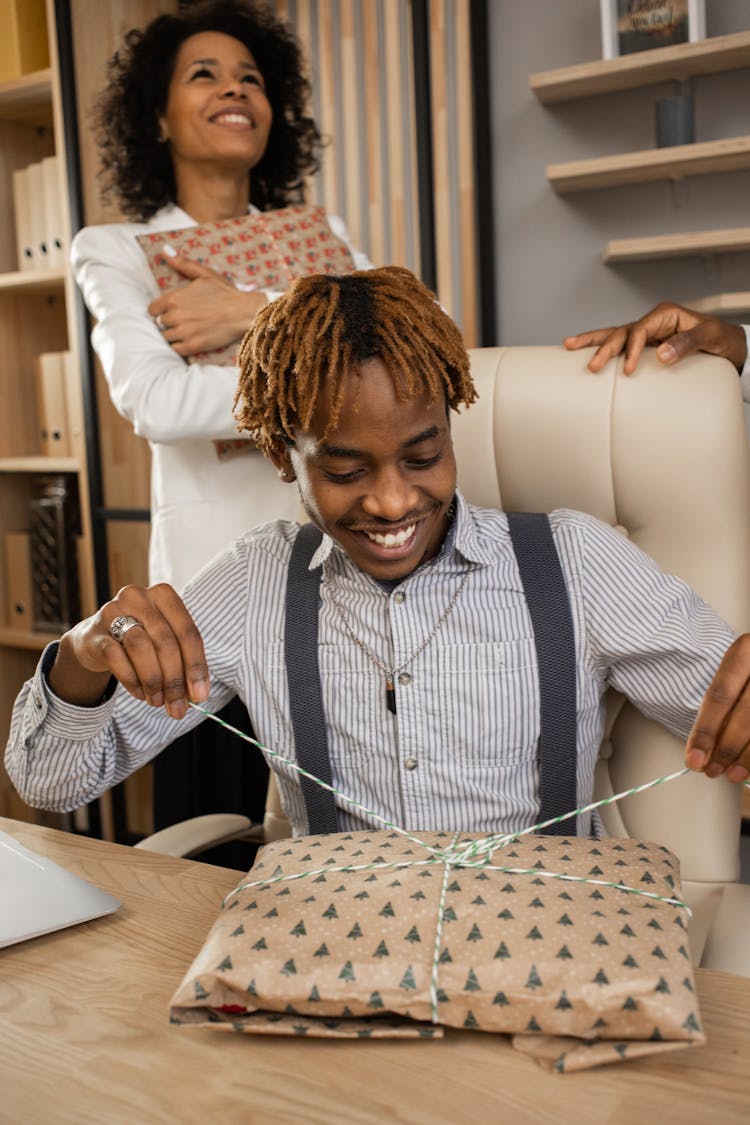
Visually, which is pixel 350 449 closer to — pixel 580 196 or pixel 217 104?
pixel 217 104

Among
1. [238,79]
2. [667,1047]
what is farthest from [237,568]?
[238,79]

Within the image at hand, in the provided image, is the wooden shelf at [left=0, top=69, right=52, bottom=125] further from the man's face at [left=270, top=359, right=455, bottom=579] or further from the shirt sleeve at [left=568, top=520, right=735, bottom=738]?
the shirt sleeve at [left=568, top=520, right=735, bottom=738]

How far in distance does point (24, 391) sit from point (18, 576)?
51 centimetres

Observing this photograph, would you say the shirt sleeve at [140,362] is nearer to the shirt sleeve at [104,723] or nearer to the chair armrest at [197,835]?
the shirt sleeve at [104,723]

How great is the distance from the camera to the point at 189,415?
1611 mm

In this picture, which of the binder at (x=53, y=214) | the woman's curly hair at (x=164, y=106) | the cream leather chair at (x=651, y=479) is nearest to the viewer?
the cream leather chair at (x=651, y=479)

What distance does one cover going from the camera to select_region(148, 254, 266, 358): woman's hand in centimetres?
164

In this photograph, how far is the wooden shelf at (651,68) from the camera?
202cm

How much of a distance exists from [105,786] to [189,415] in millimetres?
623

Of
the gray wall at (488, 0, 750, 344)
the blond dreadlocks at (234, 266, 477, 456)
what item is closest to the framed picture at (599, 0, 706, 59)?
the gray wall at (488, 0, 750, 344)

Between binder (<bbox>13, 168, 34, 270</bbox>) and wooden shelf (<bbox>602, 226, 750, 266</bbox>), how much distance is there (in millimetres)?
1526

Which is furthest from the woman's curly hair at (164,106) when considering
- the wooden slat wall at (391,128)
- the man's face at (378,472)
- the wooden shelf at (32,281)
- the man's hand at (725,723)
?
the man's hand at (725,723)

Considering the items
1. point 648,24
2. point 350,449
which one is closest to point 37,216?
point 648,24

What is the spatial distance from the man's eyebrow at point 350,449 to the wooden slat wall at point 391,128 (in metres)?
1.50
